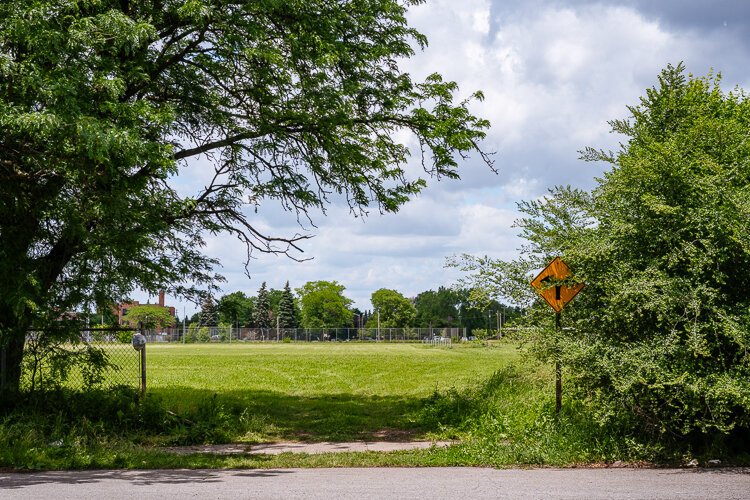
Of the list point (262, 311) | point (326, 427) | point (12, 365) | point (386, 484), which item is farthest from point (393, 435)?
point (262, 311)

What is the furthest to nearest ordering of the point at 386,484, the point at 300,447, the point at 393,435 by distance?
the point at 393,435, the point at 300,447, the point at 386,484

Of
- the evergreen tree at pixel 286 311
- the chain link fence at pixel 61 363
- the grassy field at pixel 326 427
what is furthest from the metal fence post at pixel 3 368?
the evergreen tree at pixel 286 311

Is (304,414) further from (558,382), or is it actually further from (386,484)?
(386,484)

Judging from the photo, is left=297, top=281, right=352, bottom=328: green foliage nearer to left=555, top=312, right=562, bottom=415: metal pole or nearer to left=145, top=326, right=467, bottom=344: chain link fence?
left=145, top=326, right=467, bottom=344: chain link fence

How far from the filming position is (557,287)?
10359mm

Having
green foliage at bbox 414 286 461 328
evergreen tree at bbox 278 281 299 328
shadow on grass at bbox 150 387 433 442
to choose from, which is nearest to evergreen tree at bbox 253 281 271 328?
evergreen tree at bbox 278 281 299 328

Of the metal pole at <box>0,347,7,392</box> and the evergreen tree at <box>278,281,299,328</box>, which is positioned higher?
the evergreen tree at <box>278,281,299,328</box>

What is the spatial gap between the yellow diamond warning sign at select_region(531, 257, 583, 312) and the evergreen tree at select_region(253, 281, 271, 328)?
3942 inches

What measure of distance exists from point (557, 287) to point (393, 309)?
10764 centimetres

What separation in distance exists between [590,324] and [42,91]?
26.9ft

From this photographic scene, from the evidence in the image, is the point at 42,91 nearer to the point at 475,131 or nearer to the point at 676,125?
the point at 475,131

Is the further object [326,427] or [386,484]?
[326,427]

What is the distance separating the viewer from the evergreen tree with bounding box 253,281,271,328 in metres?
109

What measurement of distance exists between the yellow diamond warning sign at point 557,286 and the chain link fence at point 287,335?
65.3 m
